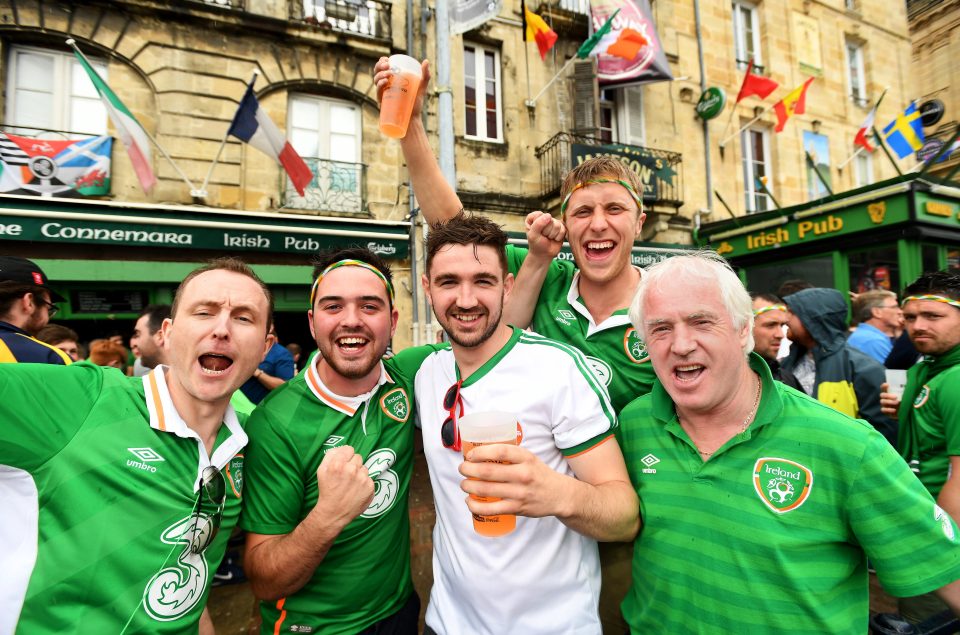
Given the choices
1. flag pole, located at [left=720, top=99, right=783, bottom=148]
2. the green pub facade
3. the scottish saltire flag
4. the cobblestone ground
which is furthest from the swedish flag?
the scottish saltire flag

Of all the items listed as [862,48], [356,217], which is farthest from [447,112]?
[862,48]

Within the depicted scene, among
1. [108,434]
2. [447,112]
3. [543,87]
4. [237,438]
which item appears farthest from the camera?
[543,87]

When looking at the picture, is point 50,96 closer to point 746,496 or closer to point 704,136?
point 746,496

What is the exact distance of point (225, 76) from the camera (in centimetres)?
830

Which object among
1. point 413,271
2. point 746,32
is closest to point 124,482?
point 413,271

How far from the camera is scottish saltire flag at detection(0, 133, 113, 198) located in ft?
22.8

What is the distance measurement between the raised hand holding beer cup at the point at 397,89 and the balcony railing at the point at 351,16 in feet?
26.1

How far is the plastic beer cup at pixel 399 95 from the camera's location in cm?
227

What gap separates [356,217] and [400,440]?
7.64 m

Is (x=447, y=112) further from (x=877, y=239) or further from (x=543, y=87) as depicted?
(x=877, y=239)

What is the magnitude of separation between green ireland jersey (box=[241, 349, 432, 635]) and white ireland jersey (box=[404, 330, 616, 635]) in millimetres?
219

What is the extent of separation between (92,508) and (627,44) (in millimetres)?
11224

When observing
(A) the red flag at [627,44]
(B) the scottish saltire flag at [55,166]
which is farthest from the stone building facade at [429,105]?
(A) the red flag at [627,44]

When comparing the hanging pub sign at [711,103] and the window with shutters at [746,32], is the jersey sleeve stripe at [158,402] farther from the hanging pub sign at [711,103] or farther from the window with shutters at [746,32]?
the window with shutters at [746,32]
